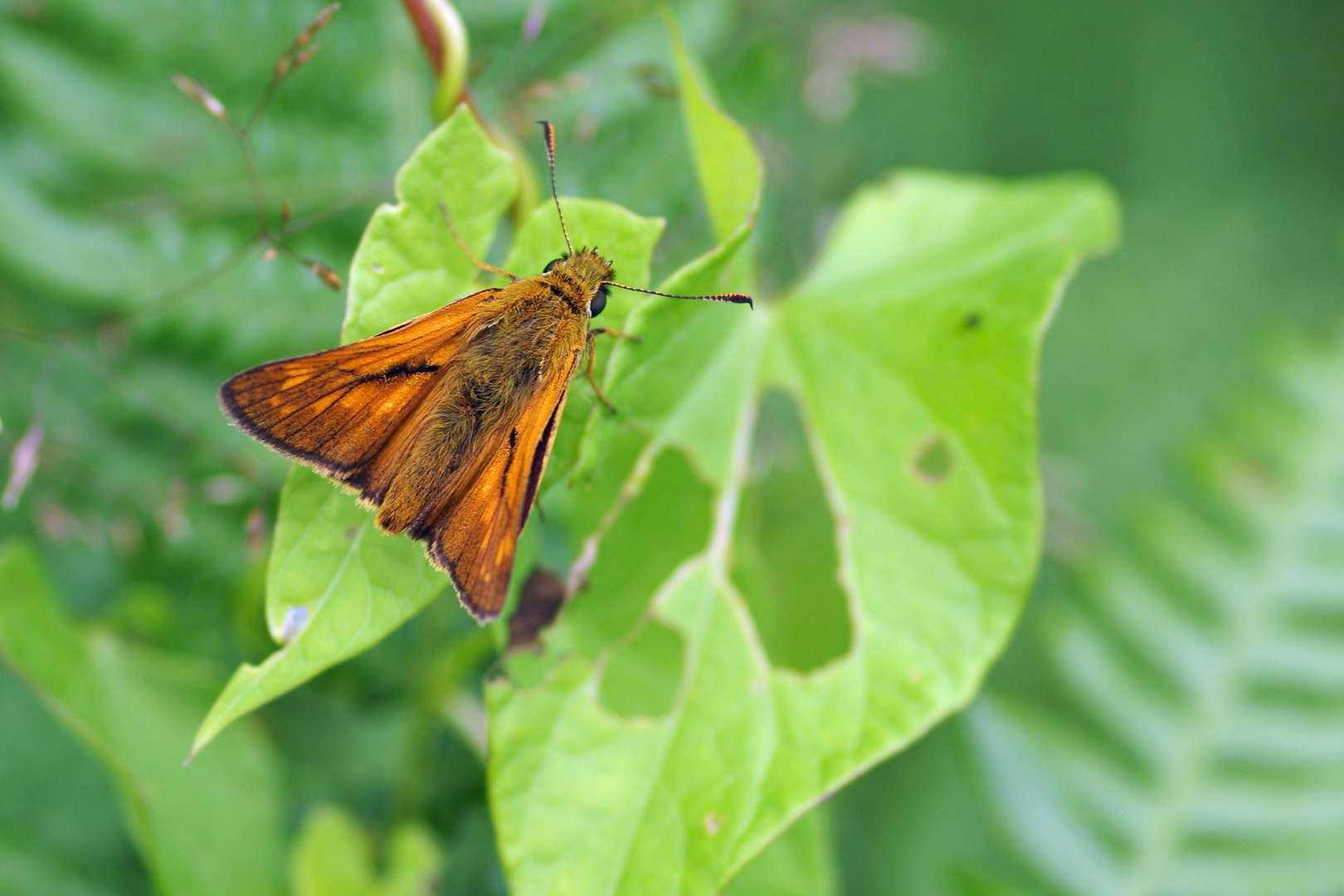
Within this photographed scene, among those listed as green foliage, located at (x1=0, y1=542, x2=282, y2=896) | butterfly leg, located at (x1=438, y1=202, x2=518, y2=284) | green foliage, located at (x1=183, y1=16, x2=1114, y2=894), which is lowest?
green foliage, located at (x1=0, y1=542, x2=282, y2=896)

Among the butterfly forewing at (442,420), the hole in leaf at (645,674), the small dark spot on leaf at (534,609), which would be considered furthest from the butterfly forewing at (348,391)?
the hole in leaf at (645,674)

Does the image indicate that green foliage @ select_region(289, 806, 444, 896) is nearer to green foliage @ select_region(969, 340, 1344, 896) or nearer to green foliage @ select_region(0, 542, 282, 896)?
green foliage @ select_region(0, 542, 282, 896)

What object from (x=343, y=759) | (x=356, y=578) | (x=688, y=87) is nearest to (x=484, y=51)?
(x=688, y=87)

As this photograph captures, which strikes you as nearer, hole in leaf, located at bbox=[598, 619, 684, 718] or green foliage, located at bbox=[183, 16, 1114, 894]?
green foliage, located at bbox=[183, 16, 1114, 894]

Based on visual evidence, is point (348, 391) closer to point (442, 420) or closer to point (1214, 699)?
point (442, 420)

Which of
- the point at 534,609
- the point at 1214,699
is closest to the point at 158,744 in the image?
the point at 534,609

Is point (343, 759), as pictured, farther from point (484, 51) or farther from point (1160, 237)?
point (1160, 237)

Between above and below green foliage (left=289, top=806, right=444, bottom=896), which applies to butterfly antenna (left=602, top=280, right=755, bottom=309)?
above

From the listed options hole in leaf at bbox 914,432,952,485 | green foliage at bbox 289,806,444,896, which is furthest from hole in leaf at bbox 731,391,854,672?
green foliage at bbox 289,806,444,896
